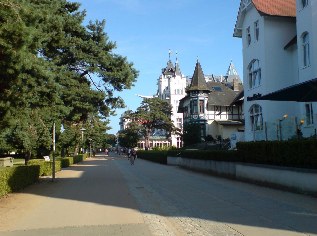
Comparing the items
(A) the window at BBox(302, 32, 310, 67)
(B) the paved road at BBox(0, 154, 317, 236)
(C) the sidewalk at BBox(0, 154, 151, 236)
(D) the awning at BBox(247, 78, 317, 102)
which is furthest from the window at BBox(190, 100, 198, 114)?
(C) the sidewalk at BBox(0, 154, 151, 236)

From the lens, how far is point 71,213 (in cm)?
1179

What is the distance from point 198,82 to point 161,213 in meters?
54.0

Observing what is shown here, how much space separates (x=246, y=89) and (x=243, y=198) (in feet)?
75.8

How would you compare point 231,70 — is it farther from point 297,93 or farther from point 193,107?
point 297,93

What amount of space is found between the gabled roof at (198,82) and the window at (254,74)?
2778 cm

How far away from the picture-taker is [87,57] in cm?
2558

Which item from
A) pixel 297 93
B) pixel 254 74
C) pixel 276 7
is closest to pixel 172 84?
pixel 254 74

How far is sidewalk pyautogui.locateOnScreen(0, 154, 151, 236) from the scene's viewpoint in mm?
9367

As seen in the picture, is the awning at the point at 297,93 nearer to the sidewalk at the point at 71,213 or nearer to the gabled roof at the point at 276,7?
the sidewalk at the point at 71,213

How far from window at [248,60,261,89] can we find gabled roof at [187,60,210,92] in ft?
91.2

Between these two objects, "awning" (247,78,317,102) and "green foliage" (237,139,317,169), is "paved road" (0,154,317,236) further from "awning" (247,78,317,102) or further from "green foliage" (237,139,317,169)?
"awning" (247,78,317,102)

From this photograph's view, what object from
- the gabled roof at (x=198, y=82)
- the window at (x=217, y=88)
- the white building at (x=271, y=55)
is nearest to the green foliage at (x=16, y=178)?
the white building at (x=271, y=55)

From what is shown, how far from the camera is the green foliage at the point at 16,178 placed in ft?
51.6

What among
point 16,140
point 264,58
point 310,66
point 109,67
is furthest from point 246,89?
point 16,140
